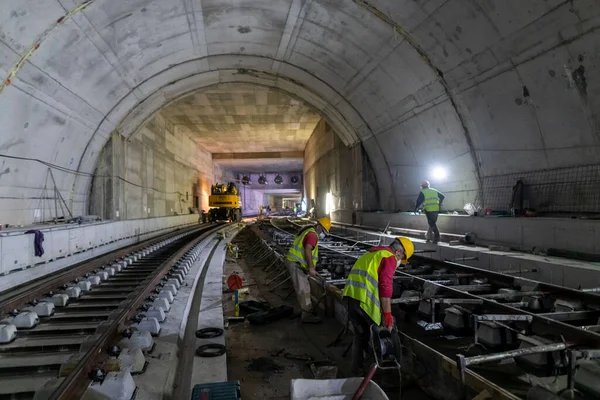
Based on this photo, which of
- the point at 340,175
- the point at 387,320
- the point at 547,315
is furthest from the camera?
the point at 340,175

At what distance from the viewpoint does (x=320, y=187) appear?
24.8m

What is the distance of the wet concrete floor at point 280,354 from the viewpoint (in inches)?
148

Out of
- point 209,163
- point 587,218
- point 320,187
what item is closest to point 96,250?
point 587,218

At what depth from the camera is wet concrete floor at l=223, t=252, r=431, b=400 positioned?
3762 mm

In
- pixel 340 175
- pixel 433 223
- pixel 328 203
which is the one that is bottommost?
pixel 433 223

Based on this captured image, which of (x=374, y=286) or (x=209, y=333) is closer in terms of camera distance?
(x=374, y=286)

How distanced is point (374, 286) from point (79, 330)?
349 centimetres

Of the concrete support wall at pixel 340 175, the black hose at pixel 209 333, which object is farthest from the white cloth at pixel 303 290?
the concrete support wall at pixel 340 175

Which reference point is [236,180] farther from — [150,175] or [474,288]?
[474,288]

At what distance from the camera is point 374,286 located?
3625mm

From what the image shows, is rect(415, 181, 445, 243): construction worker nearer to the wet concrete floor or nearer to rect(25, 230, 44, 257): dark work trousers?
the wet concrete floor

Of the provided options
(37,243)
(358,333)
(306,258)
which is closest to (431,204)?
(306,258)

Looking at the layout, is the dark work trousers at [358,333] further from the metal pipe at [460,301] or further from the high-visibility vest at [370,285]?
the metal pipe at [460,301]

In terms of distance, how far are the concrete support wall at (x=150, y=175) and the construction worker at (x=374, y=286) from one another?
11.3 metres
